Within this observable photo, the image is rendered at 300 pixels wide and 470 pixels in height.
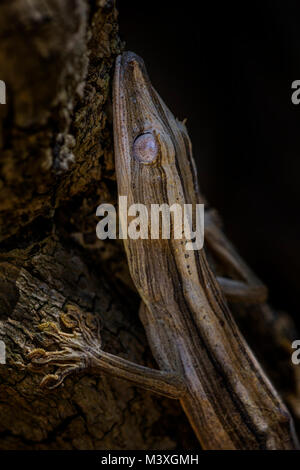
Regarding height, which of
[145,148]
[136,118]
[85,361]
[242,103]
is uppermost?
[242,103]

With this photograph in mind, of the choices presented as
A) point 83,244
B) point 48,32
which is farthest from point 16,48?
point 83,244

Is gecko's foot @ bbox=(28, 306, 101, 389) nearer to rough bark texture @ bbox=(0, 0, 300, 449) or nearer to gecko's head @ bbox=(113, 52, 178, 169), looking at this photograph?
rough bark texture @ bbox=(0, 0, 300, 449)

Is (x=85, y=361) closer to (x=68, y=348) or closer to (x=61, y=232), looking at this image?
(x=68, y=348)

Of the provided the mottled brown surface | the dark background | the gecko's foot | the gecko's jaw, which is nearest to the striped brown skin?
the gecko's jaw

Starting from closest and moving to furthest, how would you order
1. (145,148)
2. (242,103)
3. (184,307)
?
(145,148)
(184,307)
(242,103)

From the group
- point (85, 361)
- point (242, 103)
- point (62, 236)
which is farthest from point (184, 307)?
point (242, 103)

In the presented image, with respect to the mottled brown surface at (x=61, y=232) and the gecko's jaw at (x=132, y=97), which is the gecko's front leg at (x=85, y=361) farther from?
the gecko's jaw at (x=132, y=97)
